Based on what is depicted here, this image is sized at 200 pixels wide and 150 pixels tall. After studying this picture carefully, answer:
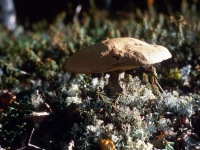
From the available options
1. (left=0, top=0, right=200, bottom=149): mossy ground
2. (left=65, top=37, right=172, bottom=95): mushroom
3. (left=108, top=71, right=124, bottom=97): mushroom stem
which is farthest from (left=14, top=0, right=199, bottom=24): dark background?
(left=65, top=37, right=172, bottom=95): mushroom

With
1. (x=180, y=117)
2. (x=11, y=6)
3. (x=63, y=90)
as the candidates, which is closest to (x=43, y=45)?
(x=63, y=90)

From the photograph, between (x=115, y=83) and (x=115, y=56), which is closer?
(x=115, y=56)

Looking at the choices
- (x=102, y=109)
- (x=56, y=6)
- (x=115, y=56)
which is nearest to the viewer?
(x=115, y=56)

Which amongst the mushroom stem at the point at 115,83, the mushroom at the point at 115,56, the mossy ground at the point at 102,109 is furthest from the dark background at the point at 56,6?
the mushroom at the point at 115,56

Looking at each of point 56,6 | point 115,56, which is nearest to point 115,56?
point 115,56

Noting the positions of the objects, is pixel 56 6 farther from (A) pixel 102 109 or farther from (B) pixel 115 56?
(B) pixel 115 56

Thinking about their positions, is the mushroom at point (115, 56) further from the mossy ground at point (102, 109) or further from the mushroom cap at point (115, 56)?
the mossy ground at point (102, 109)

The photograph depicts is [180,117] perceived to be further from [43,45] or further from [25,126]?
[43,45]
